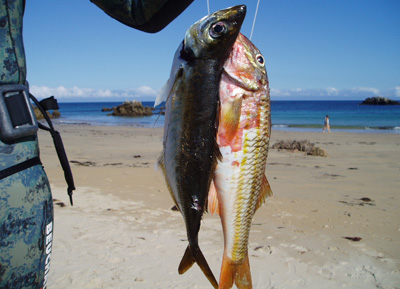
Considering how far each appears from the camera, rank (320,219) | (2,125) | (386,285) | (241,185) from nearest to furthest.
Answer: (2,125) < (241,185) < (386,285) < (320,219)

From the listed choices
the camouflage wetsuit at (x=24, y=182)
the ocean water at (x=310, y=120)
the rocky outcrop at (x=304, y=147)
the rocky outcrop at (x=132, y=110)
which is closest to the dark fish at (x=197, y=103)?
the camouflage wetsuit at (x=24, y=182)

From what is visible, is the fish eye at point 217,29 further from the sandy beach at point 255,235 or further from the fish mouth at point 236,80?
the sandy beach at point 255,235

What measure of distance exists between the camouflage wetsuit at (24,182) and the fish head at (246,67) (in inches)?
13.0

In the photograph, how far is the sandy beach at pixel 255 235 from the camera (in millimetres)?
4492

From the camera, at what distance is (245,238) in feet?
6.51

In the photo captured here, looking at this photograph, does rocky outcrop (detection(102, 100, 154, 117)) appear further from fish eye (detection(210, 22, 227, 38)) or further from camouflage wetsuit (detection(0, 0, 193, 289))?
fish eye (detection(210, 22, 227, 38))

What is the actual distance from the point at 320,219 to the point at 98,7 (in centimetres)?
569

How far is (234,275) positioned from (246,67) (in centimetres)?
108

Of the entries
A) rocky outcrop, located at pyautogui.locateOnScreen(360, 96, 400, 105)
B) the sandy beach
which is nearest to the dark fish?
the sandy beach

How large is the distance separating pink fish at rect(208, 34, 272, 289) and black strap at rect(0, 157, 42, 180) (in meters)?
0.86

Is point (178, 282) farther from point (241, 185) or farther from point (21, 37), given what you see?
point (21, 37)

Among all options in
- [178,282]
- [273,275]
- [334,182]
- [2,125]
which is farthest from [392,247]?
[2,125]

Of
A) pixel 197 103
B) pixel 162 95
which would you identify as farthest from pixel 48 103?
pixel 197 103

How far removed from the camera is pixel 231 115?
1790 millimetres
